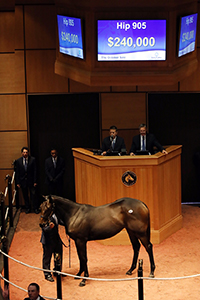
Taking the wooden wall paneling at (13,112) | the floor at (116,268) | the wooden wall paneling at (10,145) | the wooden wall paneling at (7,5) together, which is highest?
the wooden wall paneling at (7,5)

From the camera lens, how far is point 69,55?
987 centimetres

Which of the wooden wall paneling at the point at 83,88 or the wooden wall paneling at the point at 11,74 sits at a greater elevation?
the wooden wall paneling at the point at 11,74

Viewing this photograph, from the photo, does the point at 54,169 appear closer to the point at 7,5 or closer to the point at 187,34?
the point at 7,5

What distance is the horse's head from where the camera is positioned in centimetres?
671

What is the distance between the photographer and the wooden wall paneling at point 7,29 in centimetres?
1114

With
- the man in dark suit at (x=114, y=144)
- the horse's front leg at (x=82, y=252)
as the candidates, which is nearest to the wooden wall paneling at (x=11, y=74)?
the man in dark suit at (x=114, y=144)

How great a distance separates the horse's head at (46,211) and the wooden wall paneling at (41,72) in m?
4.95

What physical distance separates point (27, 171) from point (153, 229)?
11.6 feet

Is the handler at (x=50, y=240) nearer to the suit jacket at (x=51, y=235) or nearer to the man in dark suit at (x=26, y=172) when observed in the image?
the suit jacket at (x=51, y=235)

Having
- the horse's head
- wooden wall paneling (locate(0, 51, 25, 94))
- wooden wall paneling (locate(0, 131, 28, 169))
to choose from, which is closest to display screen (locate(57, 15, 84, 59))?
wooden wall paneling (locate(0, 51, 25, 94))

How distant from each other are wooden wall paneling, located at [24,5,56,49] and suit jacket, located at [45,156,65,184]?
2.78 metres

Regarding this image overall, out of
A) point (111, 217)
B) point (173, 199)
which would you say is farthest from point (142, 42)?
point (111, 217)

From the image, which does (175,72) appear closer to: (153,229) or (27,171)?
(153,229)

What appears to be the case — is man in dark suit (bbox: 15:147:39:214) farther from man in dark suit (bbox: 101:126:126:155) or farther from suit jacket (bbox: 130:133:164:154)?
suit jacket (bbox: 130:133:164:154)
